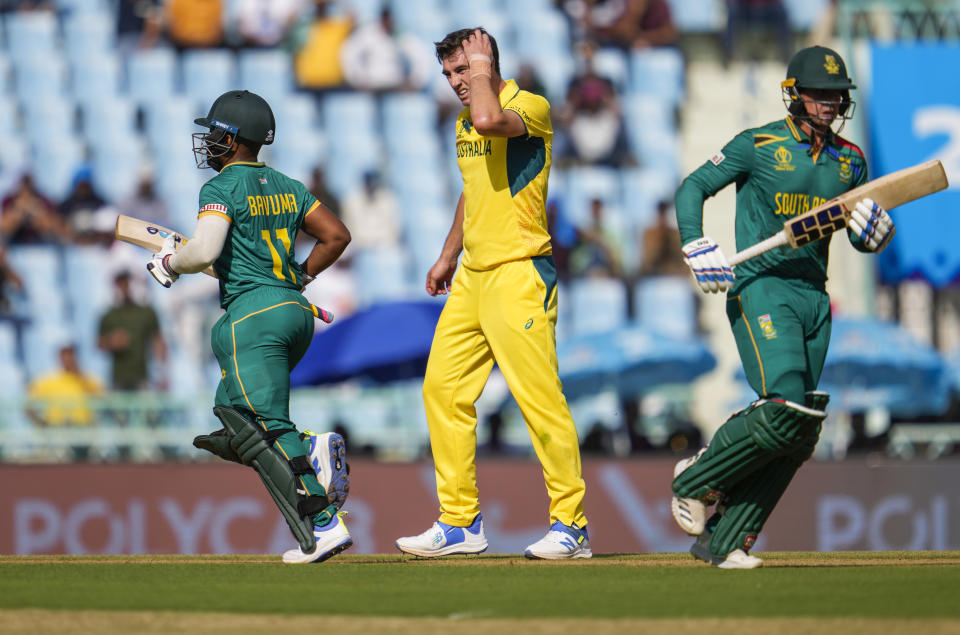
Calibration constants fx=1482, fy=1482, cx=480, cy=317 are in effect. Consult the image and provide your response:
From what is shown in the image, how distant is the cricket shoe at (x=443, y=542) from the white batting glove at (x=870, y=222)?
1919mm

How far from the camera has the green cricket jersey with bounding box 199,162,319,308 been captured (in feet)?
19.0

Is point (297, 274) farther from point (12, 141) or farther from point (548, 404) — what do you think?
point (12, 141)

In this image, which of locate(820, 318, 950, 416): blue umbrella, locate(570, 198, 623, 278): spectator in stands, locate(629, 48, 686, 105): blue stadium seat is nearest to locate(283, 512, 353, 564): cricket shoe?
locate(820, 318, 950, 416): blue umbrella

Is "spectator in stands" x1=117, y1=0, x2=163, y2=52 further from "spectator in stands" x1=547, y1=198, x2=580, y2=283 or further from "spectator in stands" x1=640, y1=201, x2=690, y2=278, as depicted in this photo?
"spectator in stands" x1=640, y1=201, x2=690, y2=278

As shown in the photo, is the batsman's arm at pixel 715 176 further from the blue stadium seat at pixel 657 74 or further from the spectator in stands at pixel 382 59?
the spectator in stands at pixel 382 59

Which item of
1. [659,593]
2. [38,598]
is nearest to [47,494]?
[38,598]

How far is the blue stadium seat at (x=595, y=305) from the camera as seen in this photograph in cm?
1497

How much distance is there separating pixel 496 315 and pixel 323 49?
11171 mm

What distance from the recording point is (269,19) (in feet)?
55.1

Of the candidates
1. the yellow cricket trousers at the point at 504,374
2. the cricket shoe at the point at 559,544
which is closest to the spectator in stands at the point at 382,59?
the yellow cricket trousers at the point at 504,374

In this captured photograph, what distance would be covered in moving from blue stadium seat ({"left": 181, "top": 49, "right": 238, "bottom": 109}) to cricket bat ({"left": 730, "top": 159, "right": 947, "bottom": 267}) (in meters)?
12.1

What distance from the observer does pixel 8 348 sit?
1495 centimetres

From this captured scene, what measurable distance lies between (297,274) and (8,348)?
982 cm

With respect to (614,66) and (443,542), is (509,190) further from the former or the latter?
(614,66)
